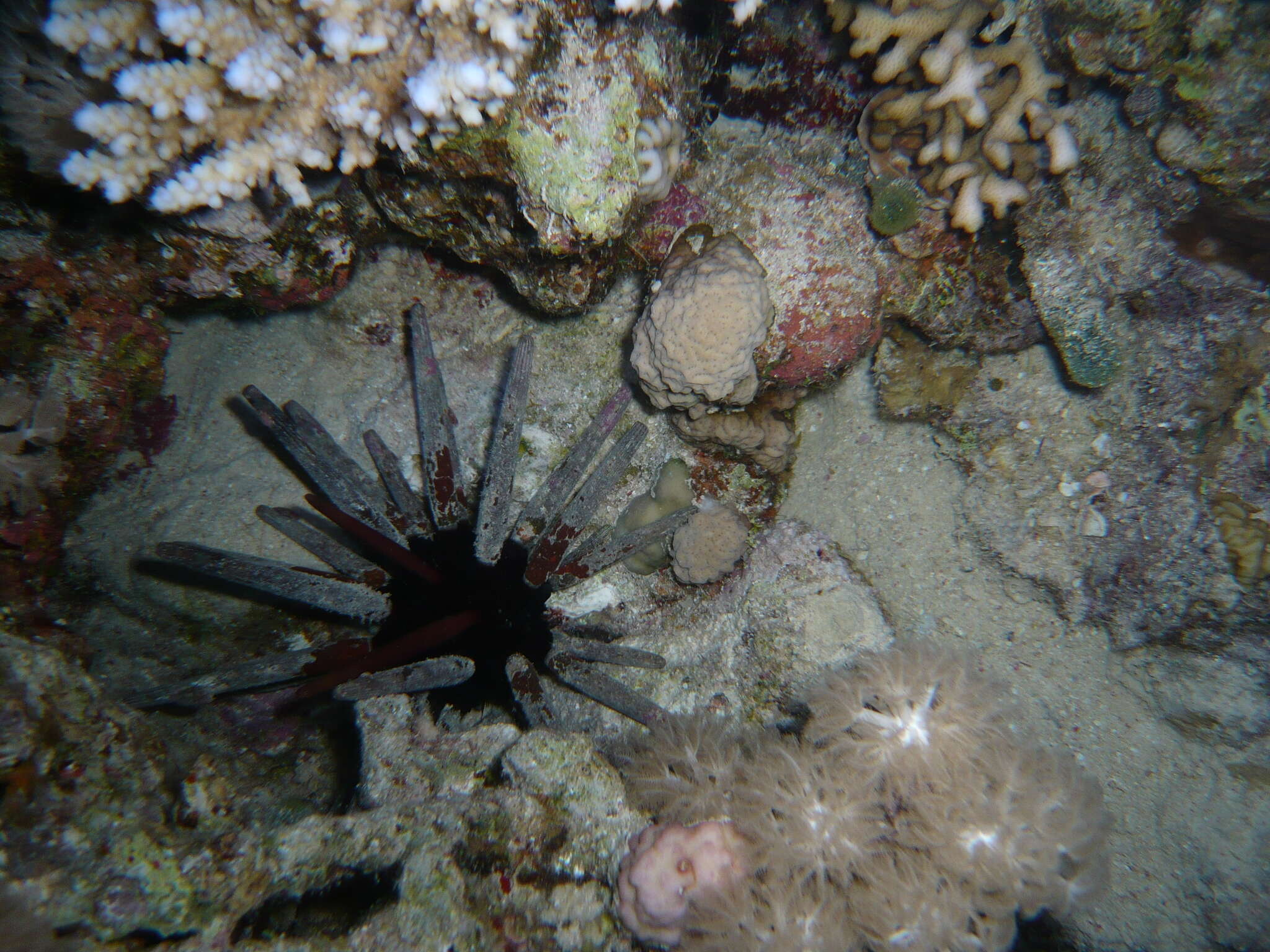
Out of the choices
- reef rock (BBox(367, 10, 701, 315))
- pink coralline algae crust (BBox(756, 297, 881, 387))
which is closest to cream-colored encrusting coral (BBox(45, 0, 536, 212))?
reef rock (BBox(367, 10, 701, 315))

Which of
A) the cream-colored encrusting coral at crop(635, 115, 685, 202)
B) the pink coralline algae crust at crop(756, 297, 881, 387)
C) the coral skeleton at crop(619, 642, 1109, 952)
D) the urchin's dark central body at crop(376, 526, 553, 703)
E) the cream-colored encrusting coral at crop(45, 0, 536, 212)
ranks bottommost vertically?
the coral skeleton at crop(619, 642, 1109, 952)

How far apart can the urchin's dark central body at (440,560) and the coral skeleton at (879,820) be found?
54 cm

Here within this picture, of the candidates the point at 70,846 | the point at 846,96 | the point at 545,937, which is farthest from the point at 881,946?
the point at 846,96

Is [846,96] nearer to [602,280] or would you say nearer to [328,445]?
[602,280]

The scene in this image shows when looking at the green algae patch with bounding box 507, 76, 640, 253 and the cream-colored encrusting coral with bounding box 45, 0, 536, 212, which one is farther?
the green algae patch with bounding box 507, 76, 640, 253

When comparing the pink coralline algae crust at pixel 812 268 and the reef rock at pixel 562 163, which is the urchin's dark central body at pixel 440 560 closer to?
the reef rock at pixel 562 163

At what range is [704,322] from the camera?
2516 mm

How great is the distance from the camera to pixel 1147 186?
262 centimetres

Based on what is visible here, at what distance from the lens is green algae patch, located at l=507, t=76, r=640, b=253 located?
2127 millimetres

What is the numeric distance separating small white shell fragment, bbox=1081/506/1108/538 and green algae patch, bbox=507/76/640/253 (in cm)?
300

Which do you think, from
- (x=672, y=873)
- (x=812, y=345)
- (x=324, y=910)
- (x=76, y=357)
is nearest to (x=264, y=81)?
(x=76, y=357)

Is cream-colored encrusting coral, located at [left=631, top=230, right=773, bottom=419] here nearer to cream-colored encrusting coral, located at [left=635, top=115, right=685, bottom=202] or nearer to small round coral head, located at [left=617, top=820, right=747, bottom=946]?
cream-colored encrusting coral, located at [left=635, top=115, right=685, bottom=202]

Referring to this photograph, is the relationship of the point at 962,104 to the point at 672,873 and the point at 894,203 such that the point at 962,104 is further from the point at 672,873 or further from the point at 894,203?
the point at 672,873

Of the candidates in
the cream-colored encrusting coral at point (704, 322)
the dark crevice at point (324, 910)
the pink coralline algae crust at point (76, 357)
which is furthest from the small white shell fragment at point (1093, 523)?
the pink coralline algae crust at point (76, 357)
